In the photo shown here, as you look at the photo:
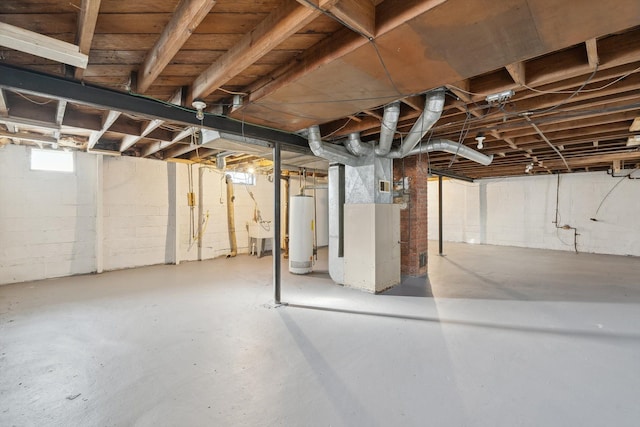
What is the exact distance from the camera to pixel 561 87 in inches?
94.5

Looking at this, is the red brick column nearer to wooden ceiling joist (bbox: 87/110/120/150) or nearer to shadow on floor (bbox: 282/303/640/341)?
shadow on floor (bbox: 282/303/640/341)

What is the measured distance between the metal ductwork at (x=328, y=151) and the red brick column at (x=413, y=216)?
1160 mm

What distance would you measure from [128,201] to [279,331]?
440 cm

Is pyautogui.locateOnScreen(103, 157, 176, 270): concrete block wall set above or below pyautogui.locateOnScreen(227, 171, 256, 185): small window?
below

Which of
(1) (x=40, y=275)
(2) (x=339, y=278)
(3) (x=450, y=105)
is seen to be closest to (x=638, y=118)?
(3) (x=450, y=105)

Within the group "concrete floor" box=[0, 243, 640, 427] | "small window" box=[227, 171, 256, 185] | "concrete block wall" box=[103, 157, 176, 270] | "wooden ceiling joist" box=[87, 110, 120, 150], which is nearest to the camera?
"concrete floor" box=[0, 243, 640, 427]

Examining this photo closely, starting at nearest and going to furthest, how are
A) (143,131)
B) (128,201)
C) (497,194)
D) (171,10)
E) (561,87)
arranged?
(171,10), (561,87), (143,131), (128,201), (497,194)

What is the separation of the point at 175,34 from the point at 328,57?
34.6 inches

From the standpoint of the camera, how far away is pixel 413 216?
15.5 ft

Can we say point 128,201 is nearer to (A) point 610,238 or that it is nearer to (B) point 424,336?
(B) point 424,336

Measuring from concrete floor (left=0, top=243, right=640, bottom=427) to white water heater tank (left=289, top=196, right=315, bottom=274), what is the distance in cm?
89

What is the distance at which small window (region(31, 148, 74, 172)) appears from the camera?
4.47 metres

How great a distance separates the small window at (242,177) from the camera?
6.77 m

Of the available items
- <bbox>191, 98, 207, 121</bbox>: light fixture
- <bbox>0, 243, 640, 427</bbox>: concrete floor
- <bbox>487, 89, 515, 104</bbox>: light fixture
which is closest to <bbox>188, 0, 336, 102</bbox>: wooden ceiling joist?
<bbox>191, 98, 207, 121</bbox>: light fixture
